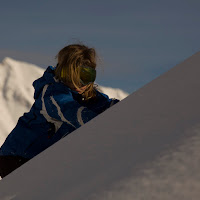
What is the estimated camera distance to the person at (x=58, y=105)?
207 centimetres

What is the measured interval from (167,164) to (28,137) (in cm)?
163

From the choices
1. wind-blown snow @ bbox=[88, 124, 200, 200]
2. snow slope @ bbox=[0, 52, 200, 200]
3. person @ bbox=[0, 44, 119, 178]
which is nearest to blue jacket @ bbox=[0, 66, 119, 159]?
person @ bbox=[0, 44, 119, 178]

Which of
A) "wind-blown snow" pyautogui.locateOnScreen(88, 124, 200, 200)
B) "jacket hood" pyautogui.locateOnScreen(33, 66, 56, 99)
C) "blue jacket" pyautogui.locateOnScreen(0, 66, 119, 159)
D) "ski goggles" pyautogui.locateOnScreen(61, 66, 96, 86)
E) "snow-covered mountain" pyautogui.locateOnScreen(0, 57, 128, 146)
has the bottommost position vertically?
"wind-blown snow" pyautogui.locateOnScreen(88, 124, 200, 200)

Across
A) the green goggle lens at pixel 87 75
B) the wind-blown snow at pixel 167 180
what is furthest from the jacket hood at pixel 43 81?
the wind-blown snow at pixel 167 180

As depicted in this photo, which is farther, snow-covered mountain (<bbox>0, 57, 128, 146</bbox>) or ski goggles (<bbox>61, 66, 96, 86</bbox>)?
snow-covered mountain (<bbox>0, 57, 128, 146</bbox>)

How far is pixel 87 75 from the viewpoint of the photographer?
230 centimetres

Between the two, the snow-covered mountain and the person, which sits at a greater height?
the snow-covered mountain

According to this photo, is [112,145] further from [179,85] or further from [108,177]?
[179,85]

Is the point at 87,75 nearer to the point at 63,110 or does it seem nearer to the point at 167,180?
the point at 63,110

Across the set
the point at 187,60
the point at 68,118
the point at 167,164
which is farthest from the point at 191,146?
→ the point at 68,118

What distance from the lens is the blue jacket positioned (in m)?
2.04

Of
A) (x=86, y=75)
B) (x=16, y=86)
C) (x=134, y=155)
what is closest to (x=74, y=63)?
(x=86, y=75)

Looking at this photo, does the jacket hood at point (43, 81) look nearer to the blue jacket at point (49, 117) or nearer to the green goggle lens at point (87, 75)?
the blue jacket at point (49, 117)

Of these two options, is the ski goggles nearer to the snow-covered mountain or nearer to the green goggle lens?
the green goggle lens
